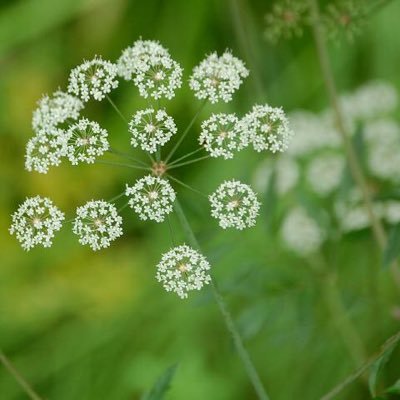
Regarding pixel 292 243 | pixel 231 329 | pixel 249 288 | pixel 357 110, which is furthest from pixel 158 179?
pixel 357 110

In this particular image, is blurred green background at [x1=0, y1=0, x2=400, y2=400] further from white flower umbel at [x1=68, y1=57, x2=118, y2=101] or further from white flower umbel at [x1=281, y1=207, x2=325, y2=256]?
white flower umbel at [x1=68, y1=57, x2=118, y2=101]

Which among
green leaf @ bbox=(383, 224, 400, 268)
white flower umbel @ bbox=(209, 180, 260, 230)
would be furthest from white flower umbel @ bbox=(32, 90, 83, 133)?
green leaf @ bbox=(383, 224, 400, 268)

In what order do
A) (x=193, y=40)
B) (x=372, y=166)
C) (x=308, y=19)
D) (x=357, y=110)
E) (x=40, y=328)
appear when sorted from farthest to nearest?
(x=193, y=40) < (x=40, y=328) < (x=357, y=110) < (x=372, y=166) < (x=308, y=19)

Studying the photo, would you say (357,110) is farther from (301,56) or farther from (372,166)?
(301,56)

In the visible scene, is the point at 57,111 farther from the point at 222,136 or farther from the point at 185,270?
the point at 185,270

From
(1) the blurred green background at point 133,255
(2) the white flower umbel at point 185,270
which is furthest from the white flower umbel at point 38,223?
(1) the blurred green background at point 133,255
